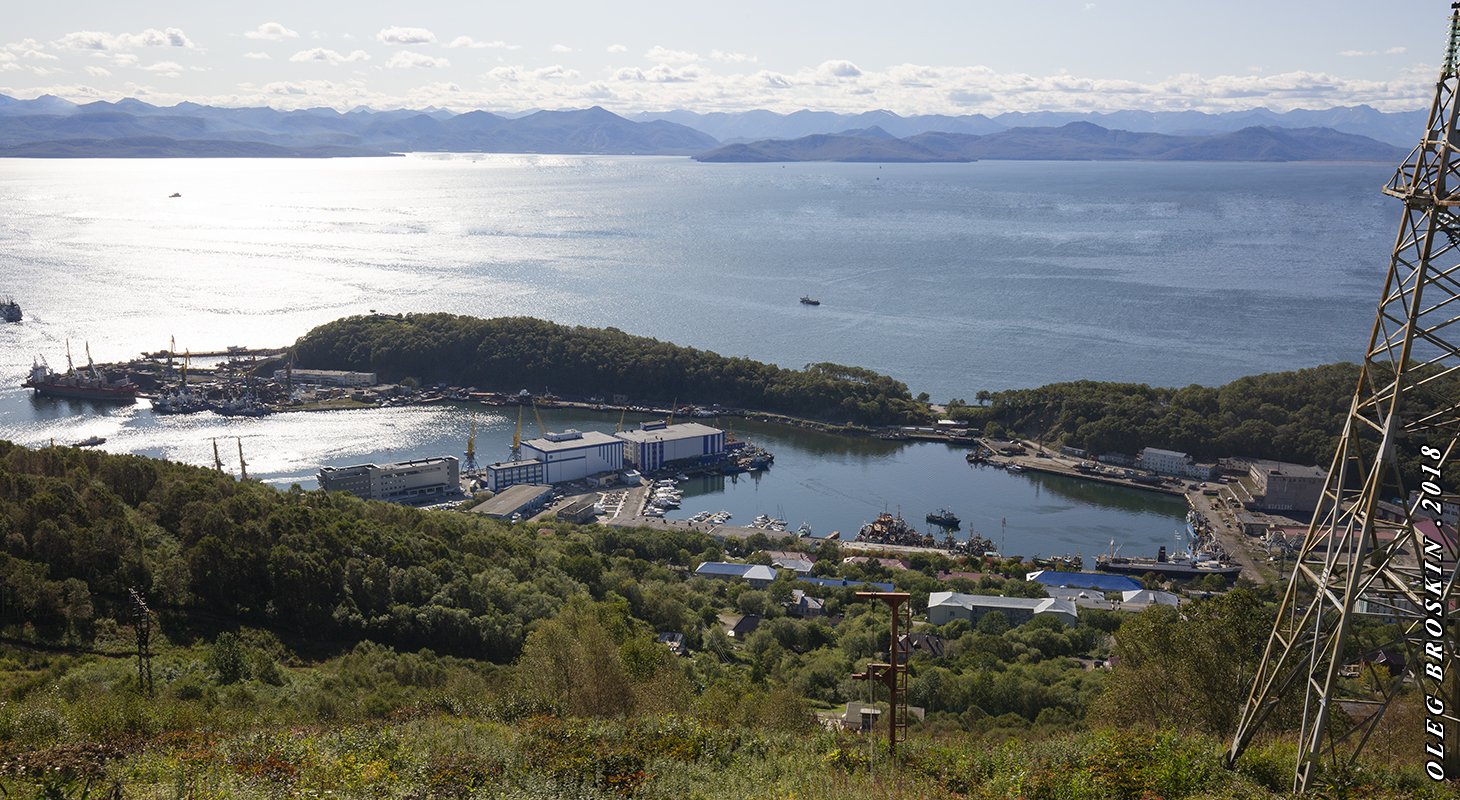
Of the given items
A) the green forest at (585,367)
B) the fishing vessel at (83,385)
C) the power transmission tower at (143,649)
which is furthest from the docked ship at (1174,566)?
the fishing vessel at (83,385)

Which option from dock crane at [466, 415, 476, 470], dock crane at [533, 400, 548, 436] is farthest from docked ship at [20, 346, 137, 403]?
dock crane at [533, 400, 548, 436]

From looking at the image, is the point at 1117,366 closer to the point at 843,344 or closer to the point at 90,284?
the point at 843,344

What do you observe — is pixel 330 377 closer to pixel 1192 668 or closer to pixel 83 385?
pixel 83 385

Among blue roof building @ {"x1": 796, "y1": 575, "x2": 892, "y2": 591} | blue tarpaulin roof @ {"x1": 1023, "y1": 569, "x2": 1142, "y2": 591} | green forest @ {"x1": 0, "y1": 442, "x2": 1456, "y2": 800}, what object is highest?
green forest @ {"x1": 0, "y1": 442, "x2": 1456, "y2": 800}

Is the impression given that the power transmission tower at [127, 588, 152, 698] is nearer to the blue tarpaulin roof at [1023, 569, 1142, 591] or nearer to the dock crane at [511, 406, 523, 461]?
the blue tarpaulin roof at [1023, 569, 1142, 591]

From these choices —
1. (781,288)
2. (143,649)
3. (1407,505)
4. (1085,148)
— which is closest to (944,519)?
(143,649)

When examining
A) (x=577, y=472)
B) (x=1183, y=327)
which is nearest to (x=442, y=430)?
(x=577, y=472)
